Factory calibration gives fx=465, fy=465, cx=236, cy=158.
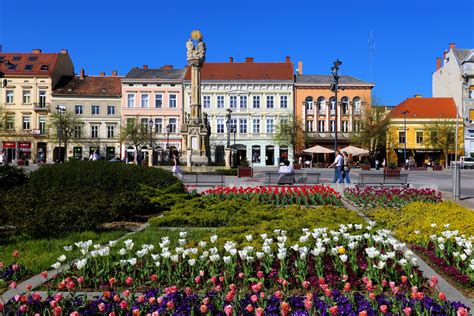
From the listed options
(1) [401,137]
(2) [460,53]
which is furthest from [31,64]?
A: (2) [460,53]

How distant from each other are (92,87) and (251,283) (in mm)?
62358

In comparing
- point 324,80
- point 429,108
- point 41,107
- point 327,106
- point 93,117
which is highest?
point 324,80

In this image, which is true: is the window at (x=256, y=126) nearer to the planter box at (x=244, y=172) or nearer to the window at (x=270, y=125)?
the window at (x=270, y=125)

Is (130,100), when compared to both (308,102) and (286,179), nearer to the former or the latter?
(308,102)

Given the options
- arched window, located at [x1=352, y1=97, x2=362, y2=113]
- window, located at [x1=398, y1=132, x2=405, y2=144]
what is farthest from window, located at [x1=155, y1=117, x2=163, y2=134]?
window, located at [x1=398, y1=132, x2=405, y2=144]

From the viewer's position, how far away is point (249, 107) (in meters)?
63.1

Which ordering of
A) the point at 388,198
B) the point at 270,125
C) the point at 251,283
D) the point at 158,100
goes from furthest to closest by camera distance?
the point at 270,125, the point at 158,100, the point at 388,198, the point at 251,283

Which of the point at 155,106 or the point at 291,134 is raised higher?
the point at 155,106

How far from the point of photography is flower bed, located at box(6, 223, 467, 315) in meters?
4.30

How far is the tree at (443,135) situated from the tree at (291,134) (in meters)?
16.3

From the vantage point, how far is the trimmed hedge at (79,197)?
30.9 feet

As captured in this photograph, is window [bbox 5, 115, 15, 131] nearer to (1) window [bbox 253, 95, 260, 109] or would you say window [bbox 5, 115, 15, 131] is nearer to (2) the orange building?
(1) window [bbox 253, 95, 260, 109]

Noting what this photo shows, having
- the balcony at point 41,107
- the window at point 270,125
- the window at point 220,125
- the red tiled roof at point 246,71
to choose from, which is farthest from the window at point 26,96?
the window at point 270,125

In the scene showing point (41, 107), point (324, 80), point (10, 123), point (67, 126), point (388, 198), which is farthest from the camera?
point (324, 80)
